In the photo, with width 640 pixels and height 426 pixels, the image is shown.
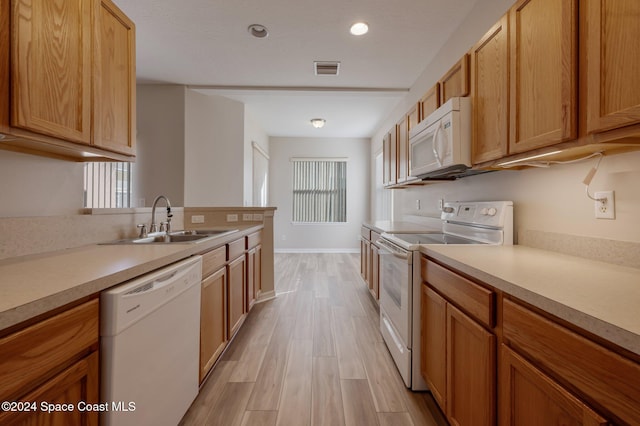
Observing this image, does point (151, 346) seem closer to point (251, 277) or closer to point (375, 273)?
point (251, 277)

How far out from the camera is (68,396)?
78cm

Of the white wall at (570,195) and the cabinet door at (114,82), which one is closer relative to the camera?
the white wall at (570,195)

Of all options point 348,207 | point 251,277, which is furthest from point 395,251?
point 348,207

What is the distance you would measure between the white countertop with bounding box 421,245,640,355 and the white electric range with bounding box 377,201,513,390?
0.84 feet

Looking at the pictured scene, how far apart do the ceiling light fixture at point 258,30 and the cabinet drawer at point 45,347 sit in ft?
8.09

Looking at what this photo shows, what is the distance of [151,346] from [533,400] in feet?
4.24

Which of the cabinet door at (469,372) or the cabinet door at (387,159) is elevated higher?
the cabinet door at (387,159)

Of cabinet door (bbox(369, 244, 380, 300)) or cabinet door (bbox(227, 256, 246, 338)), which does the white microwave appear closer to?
cabinet door (bbox(369, 244, 380, 300))

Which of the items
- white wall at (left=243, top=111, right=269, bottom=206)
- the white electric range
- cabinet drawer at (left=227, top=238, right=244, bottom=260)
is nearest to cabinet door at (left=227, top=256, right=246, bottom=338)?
cabinet drawer at (left=227, top=238, right=244, bottom=260)

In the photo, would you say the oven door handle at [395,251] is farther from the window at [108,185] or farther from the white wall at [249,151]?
the window at [108,185]

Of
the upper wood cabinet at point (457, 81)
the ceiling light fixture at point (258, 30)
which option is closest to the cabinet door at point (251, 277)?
A: the ceiling light fixture at point (258, 30)

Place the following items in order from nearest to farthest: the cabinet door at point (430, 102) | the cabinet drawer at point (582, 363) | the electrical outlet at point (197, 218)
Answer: the cabinet drawer at point (582, 363) → the cabinet door at point (430, 102) → the electrical outlet at point (197, 218)

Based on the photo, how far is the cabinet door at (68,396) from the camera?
26.0 inches

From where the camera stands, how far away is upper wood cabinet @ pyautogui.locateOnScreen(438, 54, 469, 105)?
1.72m
